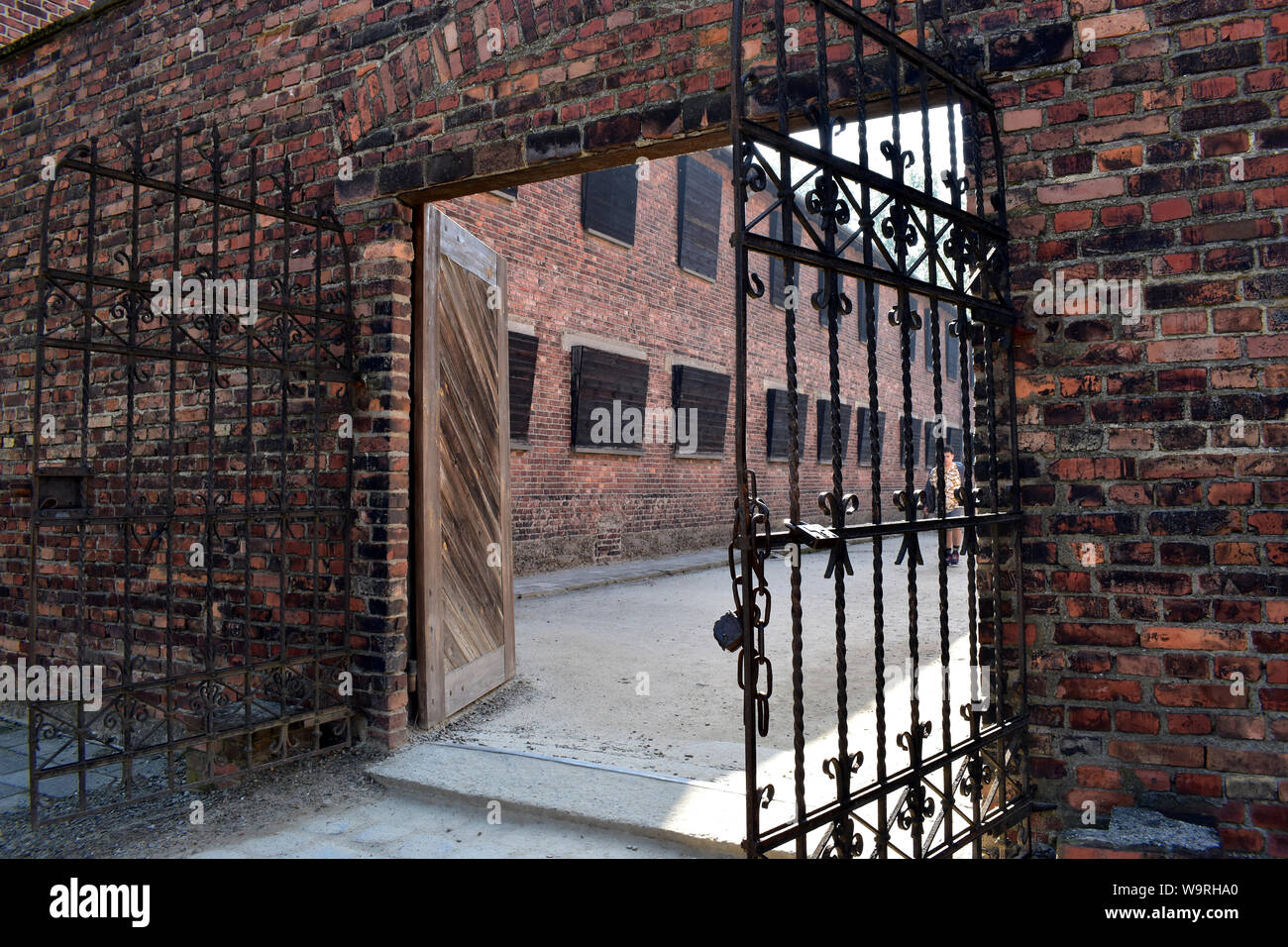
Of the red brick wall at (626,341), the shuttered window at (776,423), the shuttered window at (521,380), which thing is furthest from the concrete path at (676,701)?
the shuttered window at (776,423)

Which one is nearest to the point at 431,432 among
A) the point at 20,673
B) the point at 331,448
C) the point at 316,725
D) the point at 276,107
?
the point at 331,448

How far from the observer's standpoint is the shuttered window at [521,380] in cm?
1023

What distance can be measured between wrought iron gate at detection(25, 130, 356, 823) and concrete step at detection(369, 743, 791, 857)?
0.65 metres

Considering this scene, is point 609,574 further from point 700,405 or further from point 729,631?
point 729,631

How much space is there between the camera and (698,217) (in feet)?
46.3

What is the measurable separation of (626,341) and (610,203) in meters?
1.91

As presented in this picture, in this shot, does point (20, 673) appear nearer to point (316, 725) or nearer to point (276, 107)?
point (316, 725)

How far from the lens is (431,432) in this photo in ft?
15.2

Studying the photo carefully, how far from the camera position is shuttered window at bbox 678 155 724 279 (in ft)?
44.8

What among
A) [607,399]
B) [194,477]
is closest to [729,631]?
[194,477]

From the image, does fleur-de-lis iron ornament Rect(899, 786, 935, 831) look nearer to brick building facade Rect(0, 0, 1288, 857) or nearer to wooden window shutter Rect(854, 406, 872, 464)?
brick building facade Rect(0, 0, 1288, 857)

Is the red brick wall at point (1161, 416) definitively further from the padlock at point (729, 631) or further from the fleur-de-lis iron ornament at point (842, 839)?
the padlock at point (729, 631)

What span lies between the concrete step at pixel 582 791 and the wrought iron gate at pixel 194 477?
2.13ft

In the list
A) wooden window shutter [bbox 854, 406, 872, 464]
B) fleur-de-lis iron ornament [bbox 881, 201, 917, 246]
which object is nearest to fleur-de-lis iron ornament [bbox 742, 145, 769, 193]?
fleur-de-lis iron ornament [bbox 881, 201, 917, 246]
